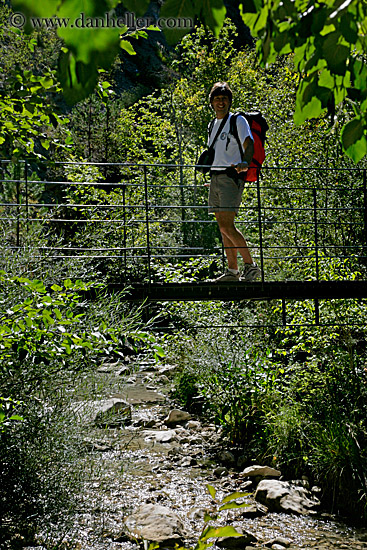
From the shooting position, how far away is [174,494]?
5281 mm

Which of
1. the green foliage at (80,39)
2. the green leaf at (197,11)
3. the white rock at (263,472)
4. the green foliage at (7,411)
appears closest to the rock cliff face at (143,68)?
the white rock at (263,472)

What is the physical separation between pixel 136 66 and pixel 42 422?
29179mm

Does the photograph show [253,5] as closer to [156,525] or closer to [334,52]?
[334,52]

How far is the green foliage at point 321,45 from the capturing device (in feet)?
3.66

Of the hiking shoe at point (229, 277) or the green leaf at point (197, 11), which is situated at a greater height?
the green leaf at point (197, 11)

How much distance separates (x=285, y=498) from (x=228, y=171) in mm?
2853

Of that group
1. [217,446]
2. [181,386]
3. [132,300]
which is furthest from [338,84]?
[181,386]

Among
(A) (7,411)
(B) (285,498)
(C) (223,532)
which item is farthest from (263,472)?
(C) (223,532)

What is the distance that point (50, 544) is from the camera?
3.34m

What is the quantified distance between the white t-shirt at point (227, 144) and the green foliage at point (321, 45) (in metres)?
3.29

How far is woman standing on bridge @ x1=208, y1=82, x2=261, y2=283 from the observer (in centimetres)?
478

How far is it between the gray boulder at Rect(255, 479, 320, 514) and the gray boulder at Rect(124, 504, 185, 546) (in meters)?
0.87

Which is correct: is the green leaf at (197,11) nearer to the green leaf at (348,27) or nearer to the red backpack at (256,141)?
the green leaf at (348,27)

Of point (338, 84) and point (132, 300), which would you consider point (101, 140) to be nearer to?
point (132, 300)
